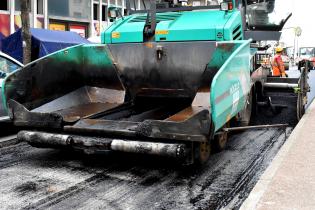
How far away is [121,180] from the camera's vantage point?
564cm

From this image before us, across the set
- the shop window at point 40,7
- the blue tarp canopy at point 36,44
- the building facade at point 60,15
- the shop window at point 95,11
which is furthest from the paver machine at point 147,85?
the shop window at point 95,11

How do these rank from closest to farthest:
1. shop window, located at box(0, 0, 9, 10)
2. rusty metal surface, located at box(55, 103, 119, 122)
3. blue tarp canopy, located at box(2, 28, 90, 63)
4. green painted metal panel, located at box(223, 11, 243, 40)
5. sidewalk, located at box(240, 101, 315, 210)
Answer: sidewalk, located at box(240, 101, 315, 210), green painted metal panel, located at box(223, 11, 243, 40), rusty metal surface, located at box(55, 103, 119, 122), blue tarp canopy, located at box(2, 28, 90, 63), shop window, located at box(0, 0, 9, 10)

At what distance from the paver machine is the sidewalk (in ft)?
2.86

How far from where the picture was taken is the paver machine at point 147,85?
18.2ft

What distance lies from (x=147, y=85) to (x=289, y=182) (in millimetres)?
3128

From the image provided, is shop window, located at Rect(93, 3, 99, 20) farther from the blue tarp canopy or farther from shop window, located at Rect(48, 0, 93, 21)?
the blue tarp canopy

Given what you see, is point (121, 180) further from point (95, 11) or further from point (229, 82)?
point (95, 11)

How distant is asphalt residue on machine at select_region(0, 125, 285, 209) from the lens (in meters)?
4.85

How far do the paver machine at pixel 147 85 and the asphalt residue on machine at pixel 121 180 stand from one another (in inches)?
→ 13.0

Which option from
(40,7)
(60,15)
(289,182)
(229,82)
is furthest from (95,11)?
(289,182)

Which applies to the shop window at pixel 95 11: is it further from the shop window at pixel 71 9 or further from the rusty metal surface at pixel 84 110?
the rusty metal surface at pixel 84 110

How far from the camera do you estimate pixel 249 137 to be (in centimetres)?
855

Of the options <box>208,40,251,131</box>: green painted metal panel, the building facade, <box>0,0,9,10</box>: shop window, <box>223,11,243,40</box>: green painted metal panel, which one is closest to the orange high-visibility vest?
<box>223,11,243,40</box>: green painted metal panel

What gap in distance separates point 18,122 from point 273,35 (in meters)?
4.90
